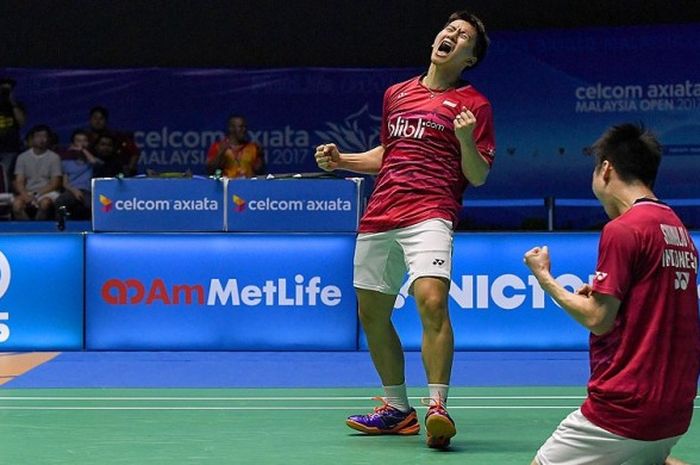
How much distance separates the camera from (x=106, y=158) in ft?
45.6

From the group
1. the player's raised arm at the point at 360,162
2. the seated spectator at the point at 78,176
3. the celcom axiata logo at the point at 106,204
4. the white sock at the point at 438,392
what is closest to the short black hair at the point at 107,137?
the seated spectator at the point at 78,176

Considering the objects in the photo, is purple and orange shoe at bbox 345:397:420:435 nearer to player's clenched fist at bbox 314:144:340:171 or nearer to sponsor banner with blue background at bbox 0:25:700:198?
player's clenched fist at bbox 314:144:340:171

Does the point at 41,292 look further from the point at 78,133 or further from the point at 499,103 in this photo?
the point at 499,103

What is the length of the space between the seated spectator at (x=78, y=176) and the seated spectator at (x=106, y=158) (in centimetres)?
4

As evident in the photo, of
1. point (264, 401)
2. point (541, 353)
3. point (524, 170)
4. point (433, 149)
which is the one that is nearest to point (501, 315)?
point (541, 353)

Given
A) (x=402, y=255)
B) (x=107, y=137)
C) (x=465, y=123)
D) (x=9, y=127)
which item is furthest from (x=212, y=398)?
(x=9, y=127)

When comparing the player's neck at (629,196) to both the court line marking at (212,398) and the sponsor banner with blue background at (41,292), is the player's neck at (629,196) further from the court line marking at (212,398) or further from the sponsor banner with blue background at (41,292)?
the sponsor banner with blue background at (41,292)

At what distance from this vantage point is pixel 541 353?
8414 millimetres

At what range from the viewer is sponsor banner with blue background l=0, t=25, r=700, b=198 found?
1429cm

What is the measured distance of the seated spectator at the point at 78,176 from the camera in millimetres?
13202

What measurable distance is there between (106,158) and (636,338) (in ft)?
35.5

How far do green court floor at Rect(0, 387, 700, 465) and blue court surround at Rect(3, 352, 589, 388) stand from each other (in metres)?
0.26

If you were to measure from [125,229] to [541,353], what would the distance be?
2669 mm

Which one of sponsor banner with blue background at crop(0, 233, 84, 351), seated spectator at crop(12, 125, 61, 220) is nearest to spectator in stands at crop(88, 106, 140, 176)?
seated spectator at crop(12, 125, 61, 220)
